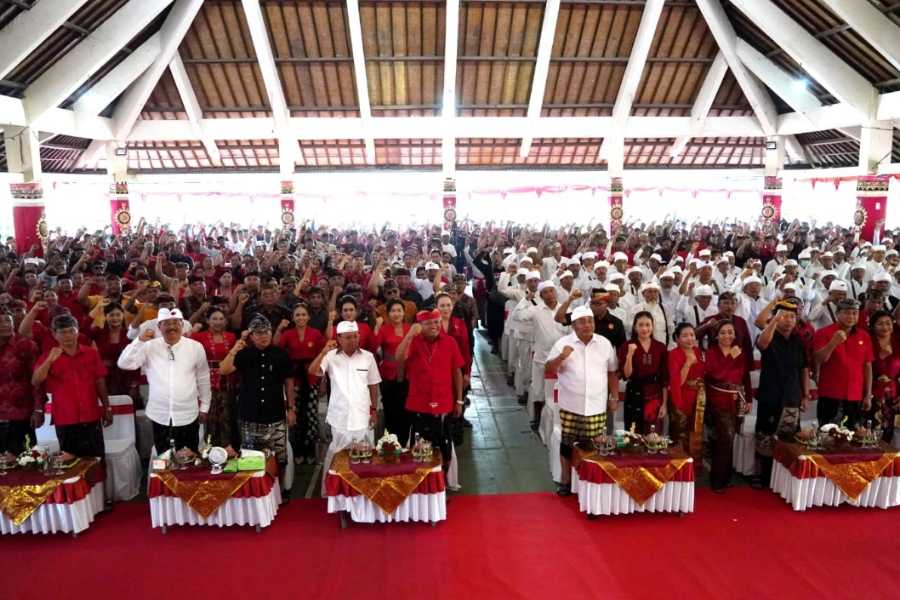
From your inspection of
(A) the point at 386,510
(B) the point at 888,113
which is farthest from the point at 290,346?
(B) the point at 888,113

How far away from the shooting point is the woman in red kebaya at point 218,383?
598 cm

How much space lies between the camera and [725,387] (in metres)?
5.68

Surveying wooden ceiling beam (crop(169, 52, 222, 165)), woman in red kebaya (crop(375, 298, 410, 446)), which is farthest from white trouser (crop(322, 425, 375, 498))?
wooden ceiling beam (crop(169, 52, 222, 165))

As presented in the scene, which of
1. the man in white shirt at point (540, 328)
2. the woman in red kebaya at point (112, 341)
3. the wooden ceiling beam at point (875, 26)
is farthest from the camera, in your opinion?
the wooden ceiling beam at point (875, 26)

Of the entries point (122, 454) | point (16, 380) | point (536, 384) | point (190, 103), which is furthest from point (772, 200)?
point (16, 380)

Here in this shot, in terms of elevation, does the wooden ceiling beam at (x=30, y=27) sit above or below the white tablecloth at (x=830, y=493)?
above

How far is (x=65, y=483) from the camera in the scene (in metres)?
5.10

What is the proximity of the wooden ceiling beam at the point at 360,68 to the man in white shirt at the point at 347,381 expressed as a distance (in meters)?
13.5

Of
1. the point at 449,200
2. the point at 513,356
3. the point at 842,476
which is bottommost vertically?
the point at 842,476

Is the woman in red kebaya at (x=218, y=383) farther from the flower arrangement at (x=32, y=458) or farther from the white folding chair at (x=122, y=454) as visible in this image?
the flower arrangement at (x=32, y=458)

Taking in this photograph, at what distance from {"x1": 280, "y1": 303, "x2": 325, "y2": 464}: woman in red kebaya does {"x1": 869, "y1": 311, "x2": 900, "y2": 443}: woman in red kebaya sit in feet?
17.8

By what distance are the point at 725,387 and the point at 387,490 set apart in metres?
3.11

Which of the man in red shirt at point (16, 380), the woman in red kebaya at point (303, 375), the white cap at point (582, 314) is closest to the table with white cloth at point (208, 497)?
the woman in red kebaya at point (303, 375)

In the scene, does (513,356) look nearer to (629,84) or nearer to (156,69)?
(629,84)
